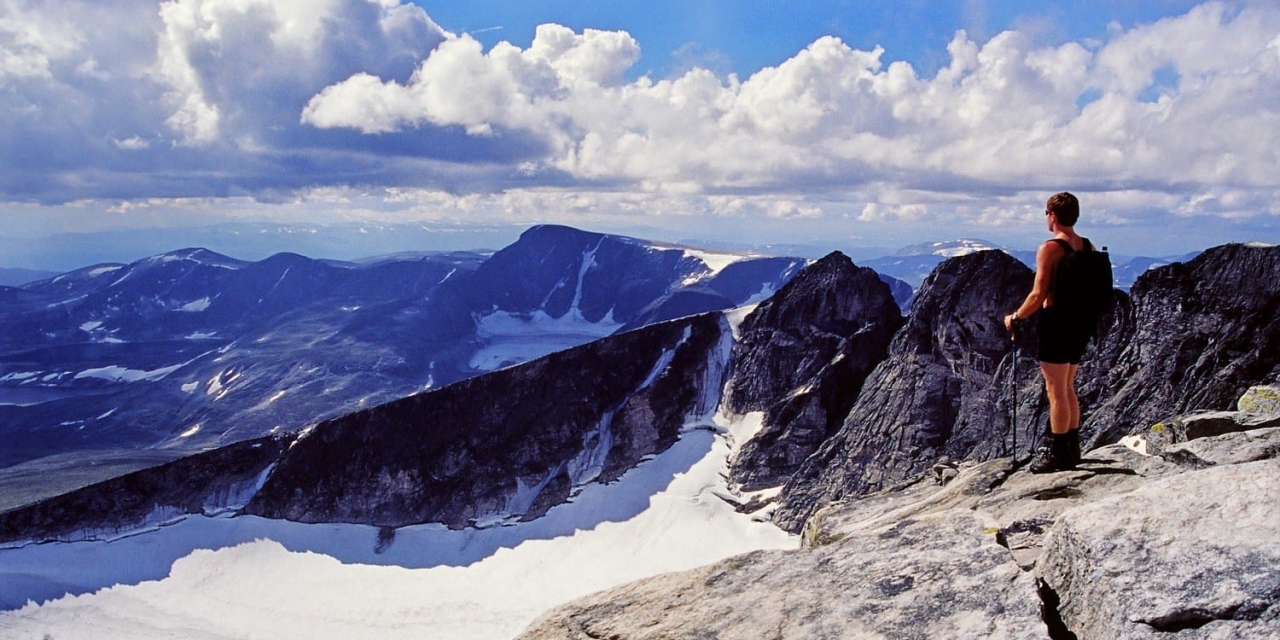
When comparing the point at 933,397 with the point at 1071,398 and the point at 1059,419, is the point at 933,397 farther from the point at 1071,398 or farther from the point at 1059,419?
the point at 1071,398

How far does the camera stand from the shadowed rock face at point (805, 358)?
9200 centimetres

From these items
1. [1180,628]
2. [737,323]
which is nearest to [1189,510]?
[1180,628]

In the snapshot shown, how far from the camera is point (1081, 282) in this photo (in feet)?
45.4

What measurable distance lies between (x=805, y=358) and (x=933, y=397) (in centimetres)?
2452

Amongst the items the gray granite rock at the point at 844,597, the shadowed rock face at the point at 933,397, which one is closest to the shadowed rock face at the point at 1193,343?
the shadowed rock face at the point at 933,397

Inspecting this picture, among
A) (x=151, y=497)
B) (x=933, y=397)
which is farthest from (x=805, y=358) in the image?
(x=151, y=497)

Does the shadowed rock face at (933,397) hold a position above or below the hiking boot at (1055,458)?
below

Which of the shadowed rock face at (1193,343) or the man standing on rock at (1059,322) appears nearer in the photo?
the man standing on rock at (1059,322)

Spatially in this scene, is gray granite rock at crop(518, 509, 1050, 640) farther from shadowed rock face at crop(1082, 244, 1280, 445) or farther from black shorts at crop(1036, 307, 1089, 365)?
shadowed rock face at crop(1082, 244, 1280, 445)

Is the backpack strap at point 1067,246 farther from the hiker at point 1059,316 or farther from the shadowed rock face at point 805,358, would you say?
the shadowed rock face at point 805,358

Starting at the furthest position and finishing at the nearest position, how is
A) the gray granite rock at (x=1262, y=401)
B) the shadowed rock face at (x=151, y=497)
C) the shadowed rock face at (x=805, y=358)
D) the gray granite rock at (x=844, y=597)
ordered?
the shadowed rock face at (x=151, y=497) < the shadowed rock face at (x=805, y=358) < the gray granite rock at (x=1262, y=401) < the gray granite rock at (x=844, y=597)

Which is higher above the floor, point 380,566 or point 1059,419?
point 1059,419

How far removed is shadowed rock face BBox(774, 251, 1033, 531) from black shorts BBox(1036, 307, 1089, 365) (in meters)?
60.4

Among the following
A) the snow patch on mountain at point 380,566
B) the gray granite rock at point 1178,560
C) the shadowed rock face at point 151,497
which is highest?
the gray granite rock at point 1178,560
